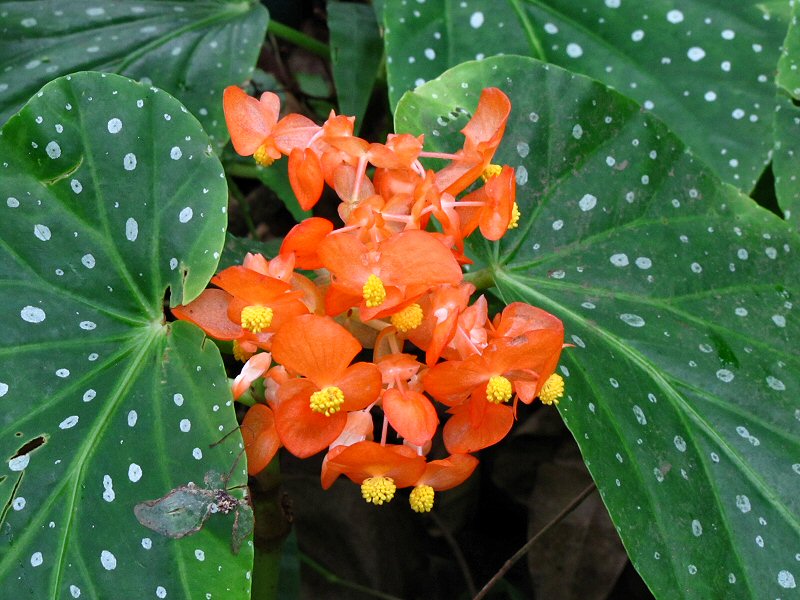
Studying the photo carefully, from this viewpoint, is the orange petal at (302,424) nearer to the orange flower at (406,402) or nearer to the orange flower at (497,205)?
the orange flower at (406,402)

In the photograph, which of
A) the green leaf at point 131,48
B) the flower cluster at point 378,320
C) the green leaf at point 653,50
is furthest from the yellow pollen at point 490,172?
the green leaf at point 131,48

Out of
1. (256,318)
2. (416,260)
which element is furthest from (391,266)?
(256,318)

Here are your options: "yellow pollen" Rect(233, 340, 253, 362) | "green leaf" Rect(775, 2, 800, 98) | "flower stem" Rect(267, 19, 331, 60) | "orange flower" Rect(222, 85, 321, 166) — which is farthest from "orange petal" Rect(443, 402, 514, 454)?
"flower stem" Rect(267, 19, 331, 60)

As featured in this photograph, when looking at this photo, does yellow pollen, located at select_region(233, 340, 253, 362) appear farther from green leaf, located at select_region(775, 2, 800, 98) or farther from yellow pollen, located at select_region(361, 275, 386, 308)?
green leaf, located at select_region(775, 2, 800, 98)

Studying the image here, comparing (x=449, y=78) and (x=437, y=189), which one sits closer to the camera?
(x=437, y=189)

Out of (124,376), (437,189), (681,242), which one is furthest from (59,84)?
(681,242)

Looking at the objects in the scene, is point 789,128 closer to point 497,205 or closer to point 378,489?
point 497,205

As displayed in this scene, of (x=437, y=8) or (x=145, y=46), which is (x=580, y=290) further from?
(x=145, y=46)
